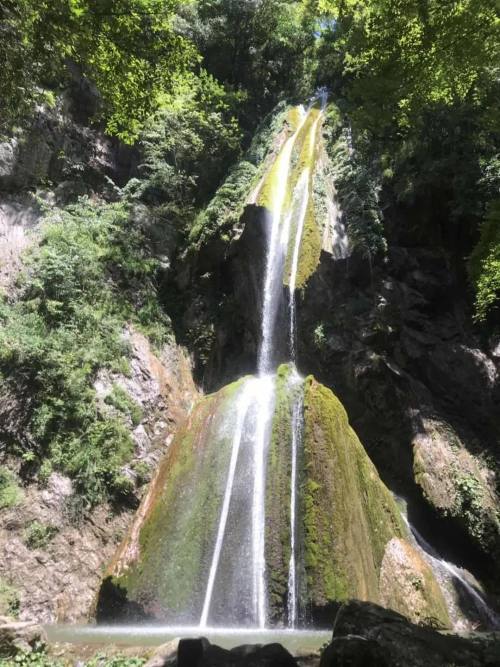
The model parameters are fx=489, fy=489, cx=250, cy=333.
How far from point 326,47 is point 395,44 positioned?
2076 centimetres

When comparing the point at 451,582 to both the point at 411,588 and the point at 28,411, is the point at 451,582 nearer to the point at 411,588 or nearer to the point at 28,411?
the point at 411,588

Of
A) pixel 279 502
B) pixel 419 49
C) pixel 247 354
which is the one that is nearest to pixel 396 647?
pixel 279 502

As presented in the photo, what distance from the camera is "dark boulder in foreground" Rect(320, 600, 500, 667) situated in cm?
347

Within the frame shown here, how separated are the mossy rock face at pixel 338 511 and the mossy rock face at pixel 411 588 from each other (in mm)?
191

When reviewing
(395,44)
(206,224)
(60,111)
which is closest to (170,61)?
(395,44)

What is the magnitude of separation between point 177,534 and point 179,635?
1948mm

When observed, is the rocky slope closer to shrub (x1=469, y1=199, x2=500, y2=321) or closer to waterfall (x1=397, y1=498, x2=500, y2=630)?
waterfall (x1=397, y1=498, x2=500, y2=630)

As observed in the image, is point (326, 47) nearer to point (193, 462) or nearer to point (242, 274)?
point (242, 274)

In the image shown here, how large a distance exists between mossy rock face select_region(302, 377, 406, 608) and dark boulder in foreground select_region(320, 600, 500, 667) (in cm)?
343

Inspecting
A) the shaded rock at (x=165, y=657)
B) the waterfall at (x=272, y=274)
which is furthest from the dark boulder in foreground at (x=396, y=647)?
the waterfall at (x=272, y=274)

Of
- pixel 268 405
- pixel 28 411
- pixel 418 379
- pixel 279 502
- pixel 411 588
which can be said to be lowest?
pixel 411 588

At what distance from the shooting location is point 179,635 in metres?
6.92

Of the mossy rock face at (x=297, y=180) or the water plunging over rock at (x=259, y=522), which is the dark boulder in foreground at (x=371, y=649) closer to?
the water plunging over rock at (x=259, y=522)

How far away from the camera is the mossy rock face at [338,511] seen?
737 cm
